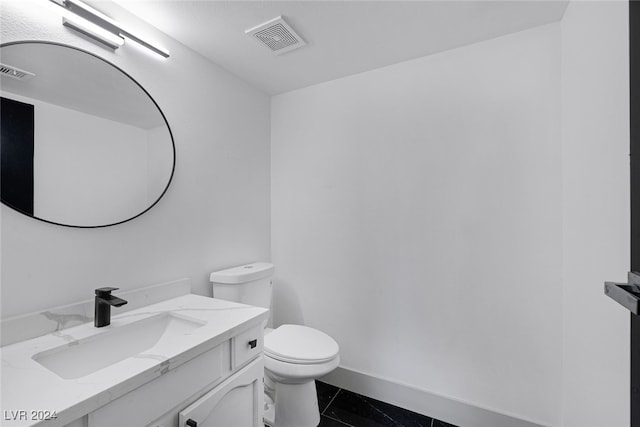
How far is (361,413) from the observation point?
179 centimetres

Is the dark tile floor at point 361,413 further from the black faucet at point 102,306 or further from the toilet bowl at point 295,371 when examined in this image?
the black faucet at point 102,306

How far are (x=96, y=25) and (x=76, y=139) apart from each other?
1.68ft

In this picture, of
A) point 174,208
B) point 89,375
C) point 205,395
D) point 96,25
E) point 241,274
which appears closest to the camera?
point 89,375

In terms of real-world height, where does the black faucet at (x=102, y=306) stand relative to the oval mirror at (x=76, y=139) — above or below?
below

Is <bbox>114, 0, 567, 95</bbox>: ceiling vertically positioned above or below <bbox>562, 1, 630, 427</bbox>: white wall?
above

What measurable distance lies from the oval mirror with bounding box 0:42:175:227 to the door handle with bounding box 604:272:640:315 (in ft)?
5.58

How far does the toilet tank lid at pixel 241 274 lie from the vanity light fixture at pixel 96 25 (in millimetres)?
1269

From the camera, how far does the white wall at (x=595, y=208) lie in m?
0.88

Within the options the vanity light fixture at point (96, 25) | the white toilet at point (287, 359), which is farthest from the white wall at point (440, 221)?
the vanity light fixture at point (96, 25)

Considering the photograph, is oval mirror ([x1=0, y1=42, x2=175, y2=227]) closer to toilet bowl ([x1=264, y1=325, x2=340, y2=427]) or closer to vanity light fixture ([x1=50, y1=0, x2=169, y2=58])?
vanity light fixture ([x1=50, y1=0, x2=169, y2=58])

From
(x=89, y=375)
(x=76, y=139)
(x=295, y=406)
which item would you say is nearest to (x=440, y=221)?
(x=295, y=406)

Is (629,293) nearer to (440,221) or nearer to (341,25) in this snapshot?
(440,221)

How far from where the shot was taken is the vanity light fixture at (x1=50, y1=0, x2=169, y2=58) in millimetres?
1138

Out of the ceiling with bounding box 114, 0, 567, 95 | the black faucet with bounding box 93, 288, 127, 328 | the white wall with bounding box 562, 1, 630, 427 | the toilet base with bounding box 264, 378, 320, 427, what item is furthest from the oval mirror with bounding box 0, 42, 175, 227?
the white wall with bounding box 562, 1, 630, 427
